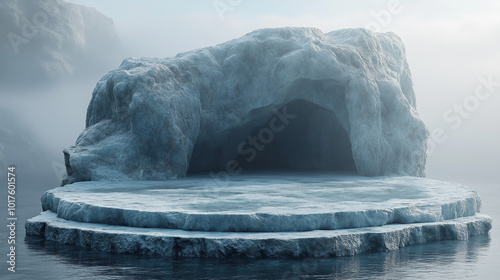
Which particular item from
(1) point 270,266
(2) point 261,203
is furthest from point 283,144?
(1) point 270,266

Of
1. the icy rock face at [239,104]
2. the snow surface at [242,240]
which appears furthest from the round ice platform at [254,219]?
the icy rock face at [239,104]

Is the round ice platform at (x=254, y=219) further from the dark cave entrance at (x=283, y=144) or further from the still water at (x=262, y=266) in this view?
the dark cave entrance at (x=283, y=144)

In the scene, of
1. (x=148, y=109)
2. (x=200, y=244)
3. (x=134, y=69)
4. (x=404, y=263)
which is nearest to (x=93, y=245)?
(x=200, y=244)

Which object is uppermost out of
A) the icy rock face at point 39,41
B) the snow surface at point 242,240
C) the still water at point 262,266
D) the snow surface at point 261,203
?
the icy rock face at point 39,41

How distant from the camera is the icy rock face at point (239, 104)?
17672 millimetres

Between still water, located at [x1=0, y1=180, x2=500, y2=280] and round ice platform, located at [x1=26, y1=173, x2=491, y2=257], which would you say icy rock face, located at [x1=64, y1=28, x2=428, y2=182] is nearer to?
round ice platform, located at [x1=26, y1=173, x2=491, y2=257]

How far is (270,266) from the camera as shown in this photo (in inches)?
372

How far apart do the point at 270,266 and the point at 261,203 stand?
2905 mm

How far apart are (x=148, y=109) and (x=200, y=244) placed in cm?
814

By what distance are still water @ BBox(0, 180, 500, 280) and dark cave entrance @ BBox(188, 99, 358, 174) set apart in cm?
947

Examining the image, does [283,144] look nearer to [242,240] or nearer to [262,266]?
[242,240]

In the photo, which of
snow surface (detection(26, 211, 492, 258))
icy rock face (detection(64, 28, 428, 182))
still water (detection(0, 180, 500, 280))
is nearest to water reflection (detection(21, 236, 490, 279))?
still water (detection(0, 180, 500, 280))

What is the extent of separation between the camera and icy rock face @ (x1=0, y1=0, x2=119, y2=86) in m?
49.6

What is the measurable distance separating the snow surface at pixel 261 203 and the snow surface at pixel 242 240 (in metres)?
0.22
